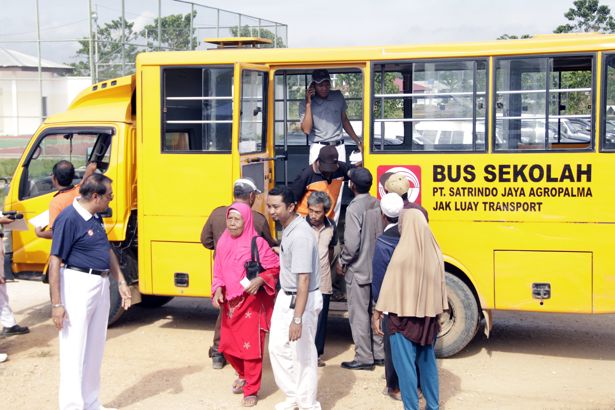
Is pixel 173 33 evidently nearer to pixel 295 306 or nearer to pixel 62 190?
pixel 62 190

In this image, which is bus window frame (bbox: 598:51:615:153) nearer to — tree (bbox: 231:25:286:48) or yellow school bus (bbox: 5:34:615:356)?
yellow school bus (bbox: 5:34:615:356)

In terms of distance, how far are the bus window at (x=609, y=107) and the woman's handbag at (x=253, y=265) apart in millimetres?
3163

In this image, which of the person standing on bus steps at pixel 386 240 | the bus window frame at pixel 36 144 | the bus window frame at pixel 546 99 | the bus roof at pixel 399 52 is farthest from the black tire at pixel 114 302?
the bus window frame at pixel 546 99

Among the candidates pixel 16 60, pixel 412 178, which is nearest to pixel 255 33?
pixel 16 60

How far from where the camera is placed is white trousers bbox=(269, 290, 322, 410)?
5.83 meters

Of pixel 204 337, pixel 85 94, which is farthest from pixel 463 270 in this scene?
pixel 85 94

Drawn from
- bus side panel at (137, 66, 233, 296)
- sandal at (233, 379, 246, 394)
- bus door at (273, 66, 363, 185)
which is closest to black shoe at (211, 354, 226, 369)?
sandal at (233, 379, 246, 394)

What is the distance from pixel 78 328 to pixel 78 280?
33cm

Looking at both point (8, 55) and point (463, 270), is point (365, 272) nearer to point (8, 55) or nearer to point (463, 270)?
point (463, 270)

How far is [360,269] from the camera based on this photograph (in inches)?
281

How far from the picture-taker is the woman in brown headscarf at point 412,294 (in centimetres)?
552

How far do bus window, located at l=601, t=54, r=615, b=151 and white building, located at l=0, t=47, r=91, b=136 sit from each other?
15.2 m

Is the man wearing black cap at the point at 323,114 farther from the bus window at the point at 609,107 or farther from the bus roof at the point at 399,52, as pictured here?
the bus window at the point at 609,107

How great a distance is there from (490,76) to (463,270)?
1736 millimetres
